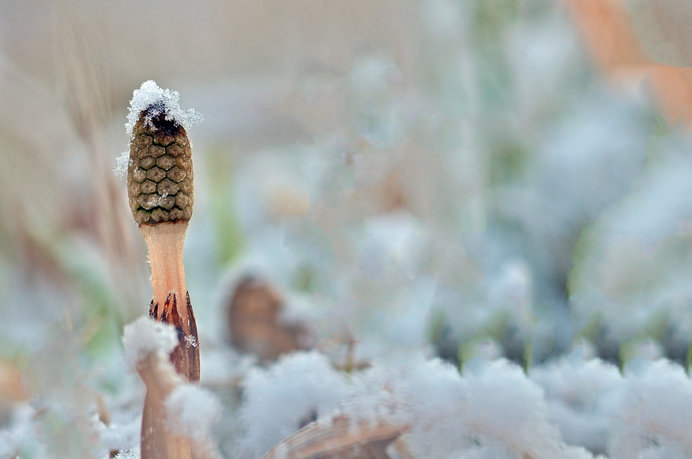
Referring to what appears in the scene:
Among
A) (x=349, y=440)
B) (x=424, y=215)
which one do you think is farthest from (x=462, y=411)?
(x=424, y=215)

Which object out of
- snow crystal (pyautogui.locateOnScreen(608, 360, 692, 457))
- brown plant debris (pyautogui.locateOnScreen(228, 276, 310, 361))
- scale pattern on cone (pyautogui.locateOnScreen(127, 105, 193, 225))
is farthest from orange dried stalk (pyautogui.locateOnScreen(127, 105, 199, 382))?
brown plant debris (pyautogui.locateOnScreen(228, 276, 310, 361))

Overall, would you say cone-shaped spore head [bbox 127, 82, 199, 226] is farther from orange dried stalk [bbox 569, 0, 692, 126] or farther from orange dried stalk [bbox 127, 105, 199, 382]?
orange dried stalk [bbox 569, 0, 692, 126]

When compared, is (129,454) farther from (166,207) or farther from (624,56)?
(624,56)

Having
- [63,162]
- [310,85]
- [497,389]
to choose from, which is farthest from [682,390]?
[63,162]

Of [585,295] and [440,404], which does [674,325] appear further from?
[440,404]

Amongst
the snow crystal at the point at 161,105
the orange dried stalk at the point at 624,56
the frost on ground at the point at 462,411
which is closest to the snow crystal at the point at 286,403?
the frost on ground at the point at 462,411
